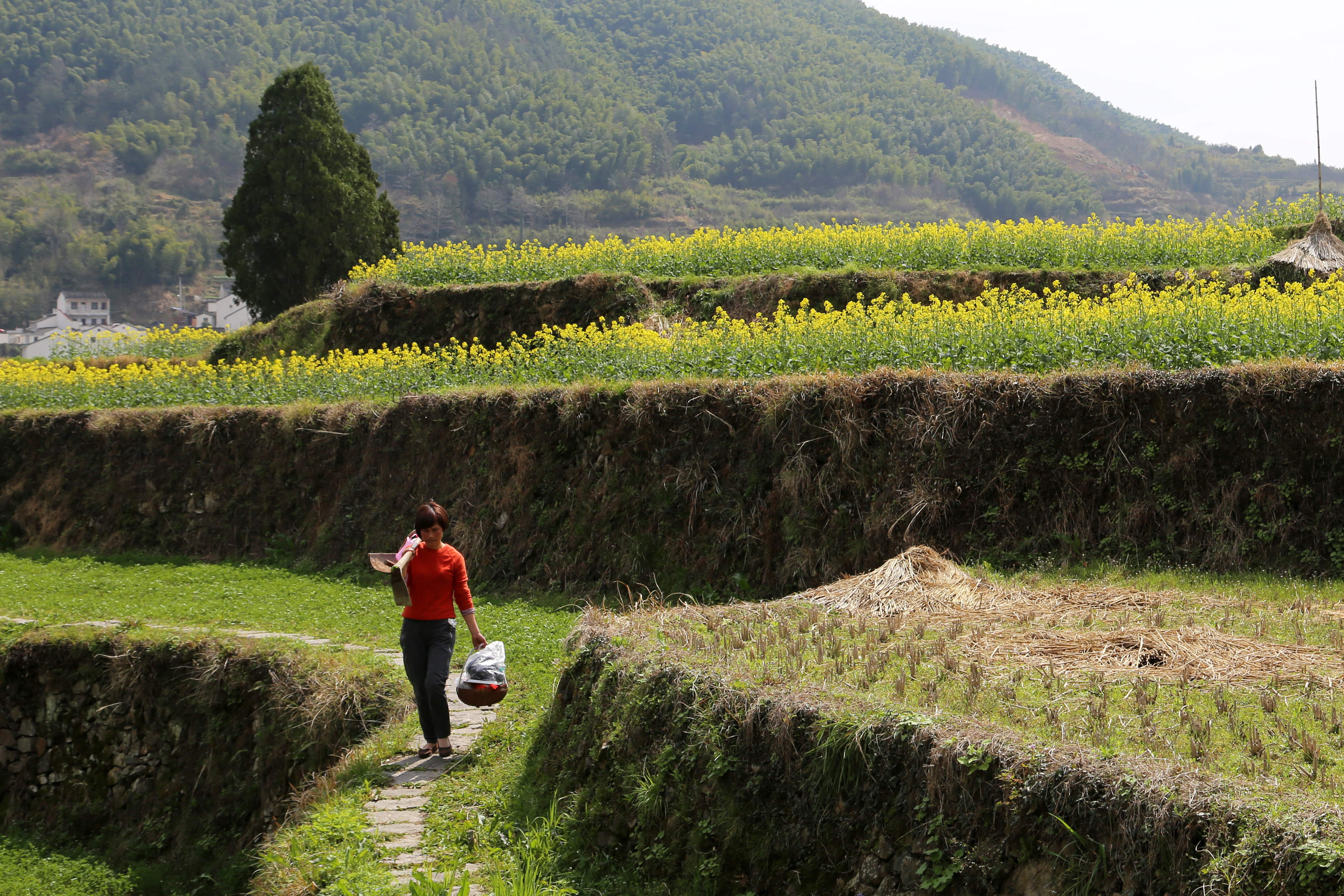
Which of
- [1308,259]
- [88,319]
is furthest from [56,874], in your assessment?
[88,319]

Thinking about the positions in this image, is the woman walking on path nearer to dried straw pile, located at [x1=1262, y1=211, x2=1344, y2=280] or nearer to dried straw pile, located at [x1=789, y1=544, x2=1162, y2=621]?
dried straw pile, located at [x1=789, y1=544, x2=1162, y2=621]

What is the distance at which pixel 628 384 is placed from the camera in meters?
12.6

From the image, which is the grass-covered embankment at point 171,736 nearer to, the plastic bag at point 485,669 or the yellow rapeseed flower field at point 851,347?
the plastic bag at point 485,669

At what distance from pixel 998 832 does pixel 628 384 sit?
29.4 ft

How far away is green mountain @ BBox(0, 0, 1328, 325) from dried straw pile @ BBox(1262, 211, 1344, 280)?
193 ft

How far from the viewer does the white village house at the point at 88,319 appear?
61844 mm

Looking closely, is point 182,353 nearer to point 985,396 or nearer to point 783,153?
point 985,396

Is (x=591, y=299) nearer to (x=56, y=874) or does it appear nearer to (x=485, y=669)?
(x=56, y=874)

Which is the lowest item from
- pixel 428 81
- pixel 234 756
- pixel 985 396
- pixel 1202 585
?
pixel 234 756

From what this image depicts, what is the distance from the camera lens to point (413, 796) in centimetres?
672

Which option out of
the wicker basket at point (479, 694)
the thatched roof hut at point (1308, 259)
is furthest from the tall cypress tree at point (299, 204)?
the wicker basket at point (479, 694)

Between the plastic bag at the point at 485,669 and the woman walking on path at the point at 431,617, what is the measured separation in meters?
0.11

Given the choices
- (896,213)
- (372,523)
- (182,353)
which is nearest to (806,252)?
(372,523)

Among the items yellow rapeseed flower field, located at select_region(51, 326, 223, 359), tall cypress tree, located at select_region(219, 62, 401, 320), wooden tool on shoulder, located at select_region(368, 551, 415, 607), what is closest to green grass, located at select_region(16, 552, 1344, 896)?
wooden tool on shoulder, located at select_region(368, 551, 415, 607)
